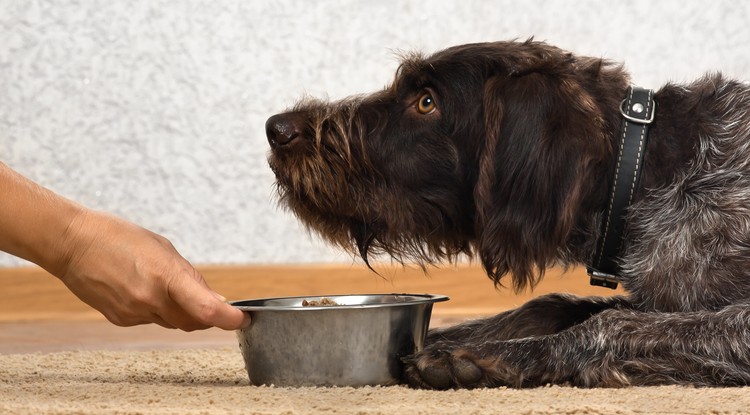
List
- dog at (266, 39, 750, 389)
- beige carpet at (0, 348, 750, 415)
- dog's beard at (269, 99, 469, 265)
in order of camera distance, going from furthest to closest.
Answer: dog's beard at (269, 99, 469, 265) < dog at (266, 39, 750, 389) < beige carpet at (0, 348, 750, 415)

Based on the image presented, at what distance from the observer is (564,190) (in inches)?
86.6

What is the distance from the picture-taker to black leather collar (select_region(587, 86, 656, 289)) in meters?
2.24

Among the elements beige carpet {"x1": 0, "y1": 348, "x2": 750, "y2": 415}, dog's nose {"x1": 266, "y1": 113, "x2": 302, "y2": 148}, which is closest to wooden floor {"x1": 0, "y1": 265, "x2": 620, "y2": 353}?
dog's nose {"x1": 266, "y1": 113, "x2": 302, "y2": 148}

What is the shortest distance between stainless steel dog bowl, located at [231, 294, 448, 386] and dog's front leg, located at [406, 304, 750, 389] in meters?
0.07

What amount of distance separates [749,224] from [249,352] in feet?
3.67

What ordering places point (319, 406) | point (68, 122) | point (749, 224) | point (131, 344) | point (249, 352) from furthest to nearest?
point (68, 122), point (131, 344), point (749, 224), point (249, 352), point (319, 406)

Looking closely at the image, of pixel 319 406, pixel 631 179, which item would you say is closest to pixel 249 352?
pixel 319 406

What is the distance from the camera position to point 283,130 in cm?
238

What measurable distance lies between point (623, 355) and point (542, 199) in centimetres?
39

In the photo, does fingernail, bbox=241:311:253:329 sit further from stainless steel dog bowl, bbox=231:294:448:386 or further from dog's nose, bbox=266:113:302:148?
dog's nose, bbox=266:113:302:148

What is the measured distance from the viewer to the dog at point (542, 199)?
2.05 m

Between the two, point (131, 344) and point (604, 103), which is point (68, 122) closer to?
point (131, 344)

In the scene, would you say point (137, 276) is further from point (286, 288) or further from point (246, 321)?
point (286, 288)

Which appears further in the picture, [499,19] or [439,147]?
[499,19]
